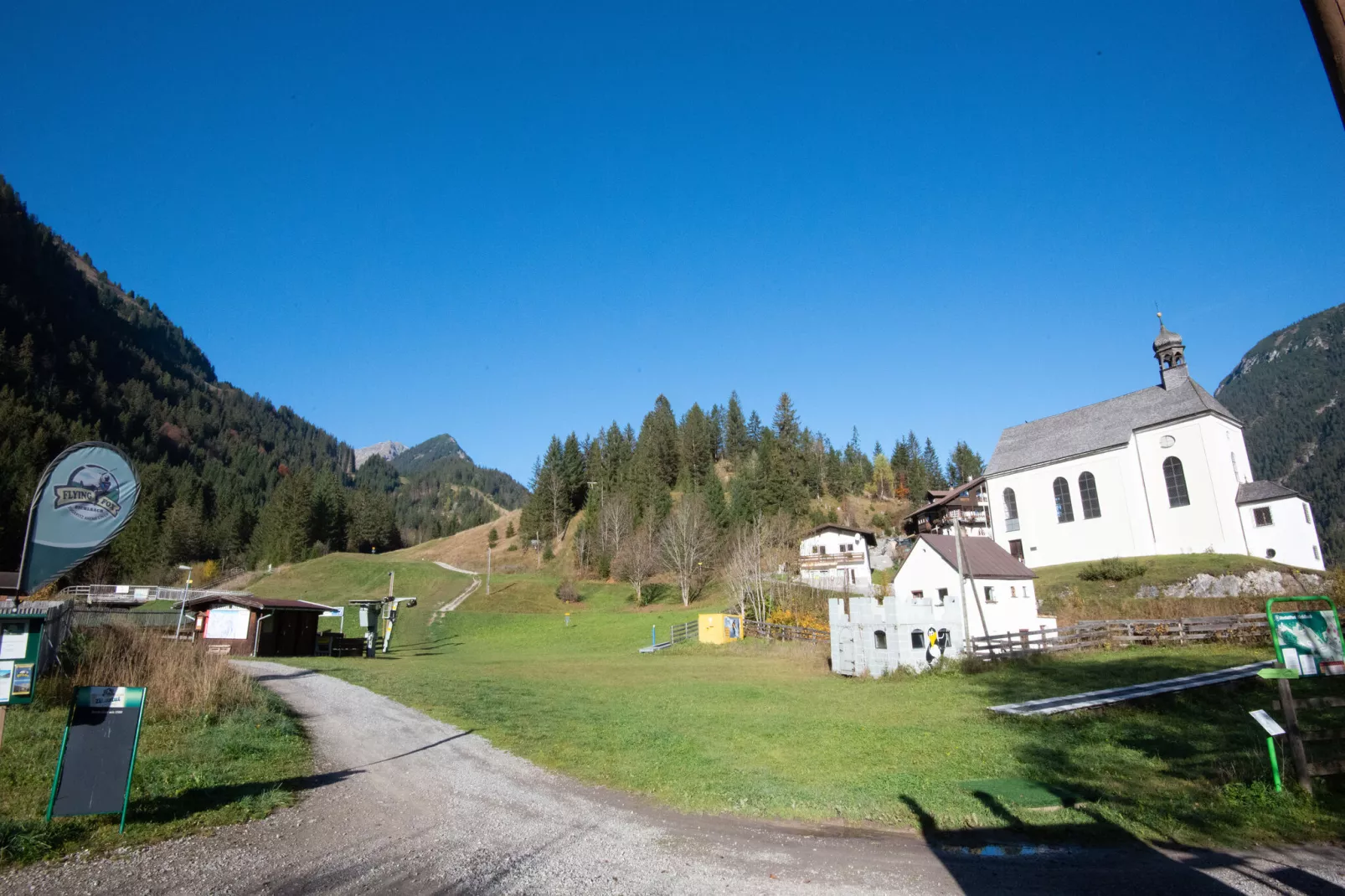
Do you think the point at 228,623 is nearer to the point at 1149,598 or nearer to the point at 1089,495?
the point at 1149,598

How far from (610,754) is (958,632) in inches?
738

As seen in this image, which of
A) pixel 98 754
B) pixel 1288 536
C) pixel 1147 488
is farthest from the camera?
pixel 1147 488

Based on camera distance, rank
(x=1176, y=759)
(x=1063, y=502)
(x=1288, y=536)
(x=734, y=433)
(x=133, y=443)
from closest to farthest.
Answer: (x=1176, y=759)
(x=1288, y=536)
(x=1063, y=502)
(x=734, y=433)
(x=133, y=443)

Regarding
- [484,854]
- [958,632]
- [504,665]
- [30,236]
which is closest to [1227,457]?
[958,632]

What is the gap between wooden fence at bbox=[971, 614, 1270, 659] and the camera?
25109 millimetres

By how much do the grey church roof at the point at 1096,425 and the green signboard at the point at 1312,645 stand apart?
1817 inches

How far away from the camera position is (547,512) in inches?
3927

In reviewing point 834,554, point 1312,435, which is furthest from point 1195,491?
point 1312,435

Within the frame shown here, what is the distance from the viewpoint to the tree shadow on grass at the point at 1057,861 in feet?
19.2

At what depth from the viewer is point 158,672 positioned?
42.7 ft

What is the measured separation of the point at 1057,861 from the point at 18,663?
400 inches

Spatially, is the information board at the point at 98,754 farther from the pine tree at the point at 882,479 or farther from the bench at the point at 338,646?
the pine tree at the point at 882,479

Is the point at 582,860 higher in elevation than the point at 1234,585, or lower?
lower

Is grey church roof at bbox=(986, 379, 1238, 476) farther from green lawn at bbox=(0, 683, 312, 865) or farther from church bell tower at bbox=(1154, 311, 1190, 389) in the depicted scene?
green lawn at bbox=(0, 683, 312, 865)
